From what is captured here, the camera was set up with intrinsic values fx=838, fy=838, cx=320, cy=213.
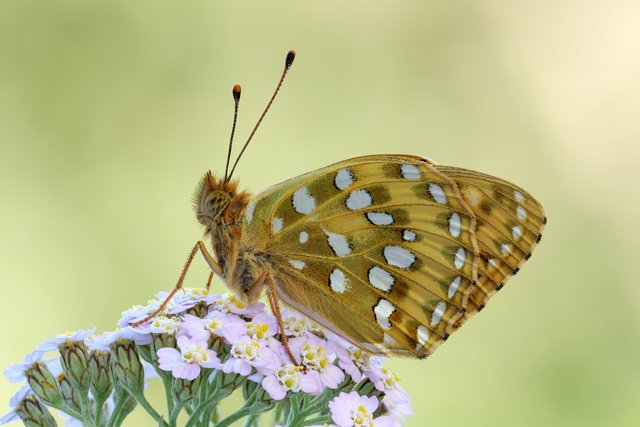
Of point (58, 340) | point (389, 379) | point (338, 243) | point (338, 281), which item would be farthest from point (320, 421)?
point (58, 340)

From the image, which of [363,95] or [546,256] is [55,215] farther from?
[546,256]

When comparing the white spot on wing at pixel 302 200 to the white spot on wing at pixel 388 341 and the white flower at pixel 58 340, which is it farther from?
the white flower at pixel 58 340

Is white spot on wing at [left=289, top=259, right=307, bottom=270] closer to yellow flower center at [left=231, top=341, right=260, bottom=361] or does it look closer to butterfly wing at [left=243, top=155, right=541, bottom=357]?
butterfly wing at [left=243, top=155, right=541, bottom=357]

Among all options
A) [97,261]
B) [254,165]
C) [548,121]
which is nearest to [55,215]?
[97,261]

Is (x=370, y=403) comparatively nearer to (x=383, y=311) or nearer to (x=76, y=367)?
(x=383, y=311)

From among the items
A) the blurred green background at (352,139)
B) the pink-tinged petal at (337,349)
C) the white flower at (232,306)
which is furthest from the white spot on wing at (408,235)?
the blurred green background at (352,139)

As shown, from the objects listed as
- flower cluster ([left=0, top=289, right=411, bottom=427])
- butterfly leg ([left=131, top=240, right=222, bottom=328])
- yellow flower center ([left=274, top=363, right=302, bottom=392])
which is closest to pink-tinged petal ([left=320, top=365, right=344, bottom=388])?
flower cluster ([left=0, top=289, right=411, bottom=427])
